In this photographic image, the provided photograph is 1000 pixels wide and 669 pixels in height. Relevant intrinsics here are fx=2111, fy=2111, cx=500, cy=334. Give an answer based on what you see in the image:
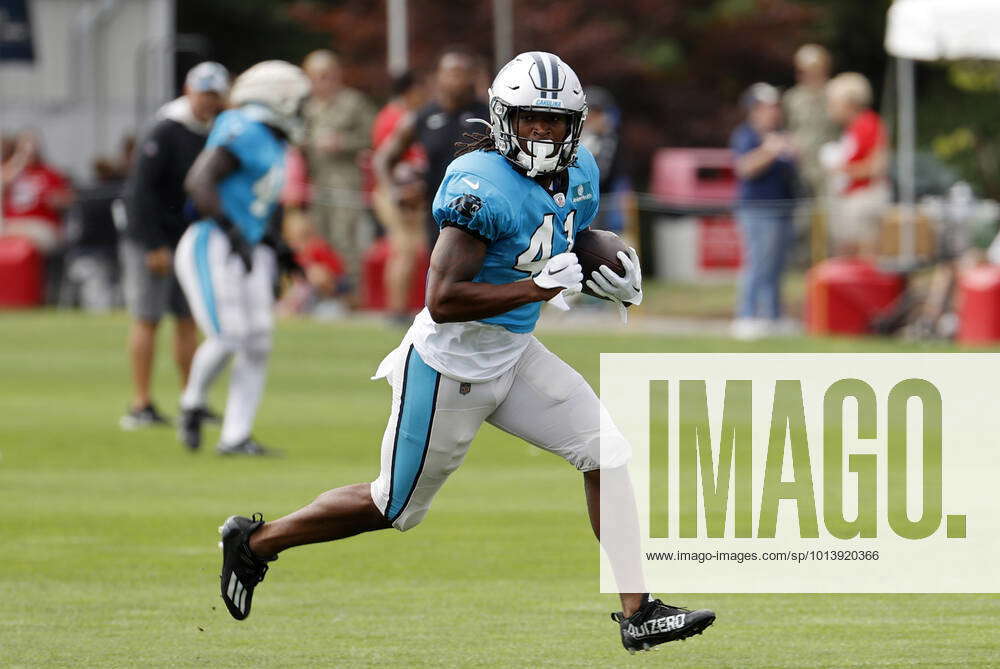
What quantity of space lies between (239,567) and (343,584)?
1002mm

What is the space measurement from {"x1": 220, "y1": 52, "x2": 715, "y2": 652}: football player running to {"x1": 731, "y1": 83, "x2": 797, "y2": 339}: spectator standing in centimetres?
1258

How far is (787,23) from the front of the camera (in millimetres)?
33250

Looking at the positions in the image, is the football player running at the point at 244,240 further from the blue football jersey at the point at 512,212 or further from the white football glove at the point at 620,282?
the white football glove at the point at 620,282

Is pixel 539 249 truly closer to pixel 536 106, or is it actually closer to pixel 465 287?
pixel 465 287

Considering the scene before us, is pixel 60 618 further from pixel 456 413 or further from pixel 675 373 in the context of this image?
pixel 675 373

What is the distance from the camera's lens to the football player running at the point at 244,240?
1143cm

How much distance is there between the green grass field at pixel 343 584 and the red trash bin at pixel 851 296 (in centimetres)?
693

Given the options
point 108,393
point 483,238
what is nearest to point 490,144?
point 483,238

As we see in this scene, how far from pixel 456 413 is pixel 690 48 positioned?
91.5 ft

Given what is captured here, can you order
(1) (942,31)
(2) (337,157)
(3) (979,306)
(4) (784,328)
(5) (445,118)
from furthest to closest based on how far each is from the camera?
(2) (337,157) < (4) (784,328) < (1) (942,31) < (3) (979,306) < (5) (445,118)

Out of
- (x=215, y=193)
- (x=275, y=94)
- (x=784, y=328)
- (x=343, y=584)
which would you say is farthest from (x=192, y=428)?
(x=784, y=328)

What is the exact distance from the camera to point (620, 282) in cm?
644

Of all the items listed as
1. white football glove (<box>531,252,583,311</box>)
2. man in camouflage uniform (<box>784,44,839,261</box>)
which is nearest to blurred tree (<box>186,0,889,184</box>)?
man in camouflage uniform (<box>784,44,839,261</box>)

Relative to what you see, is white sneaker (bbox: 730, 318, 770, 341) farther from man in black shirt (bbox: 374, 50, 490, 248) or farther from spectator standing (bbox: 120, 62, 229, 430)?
spectator standing (bbox: 120, 62, 229, 430)
